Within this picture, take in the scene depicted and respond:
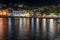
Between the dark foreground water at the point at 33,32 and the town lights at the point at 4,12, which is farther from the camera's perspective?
the town lights at the point at 4,12

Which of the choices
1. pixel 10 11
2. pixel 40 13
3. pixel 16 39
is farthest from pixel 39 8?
pixel 16 39

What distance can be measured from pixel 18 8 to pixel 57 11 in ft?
36.9

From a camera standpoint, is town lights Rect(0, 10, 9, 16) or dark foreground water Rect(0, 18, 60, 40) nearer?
dark foreground water Rect(0, 18, 60, 40)

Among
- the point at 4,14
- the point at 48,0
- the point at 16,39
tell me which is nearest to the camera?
the point at 16,39

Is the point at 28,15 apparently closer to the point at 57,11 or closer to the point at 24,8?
the point at 24,8

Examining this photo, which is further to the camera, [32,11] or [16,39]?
[32,11]

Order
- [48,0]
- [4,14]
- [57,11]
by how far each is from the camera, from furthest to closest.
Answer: [4,14]
[57,11]
[48,0]

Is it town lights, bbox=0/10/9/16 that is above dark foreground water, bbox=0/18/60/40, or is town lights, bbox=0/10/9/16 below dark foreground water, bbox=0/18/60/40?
above

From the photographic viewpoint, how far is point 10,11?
72438 millimetres

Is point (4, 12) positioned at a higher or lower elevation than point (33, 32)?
higher

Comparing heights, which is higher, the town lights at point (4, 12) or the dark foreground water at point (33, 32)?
the town lights at point (4, 12)

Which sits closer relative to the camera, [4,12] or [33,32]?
[33,32]

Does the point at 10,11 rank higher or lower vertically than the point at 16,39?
higher

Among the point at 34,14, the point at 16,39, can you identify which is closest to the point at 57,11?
the point at 34,14
